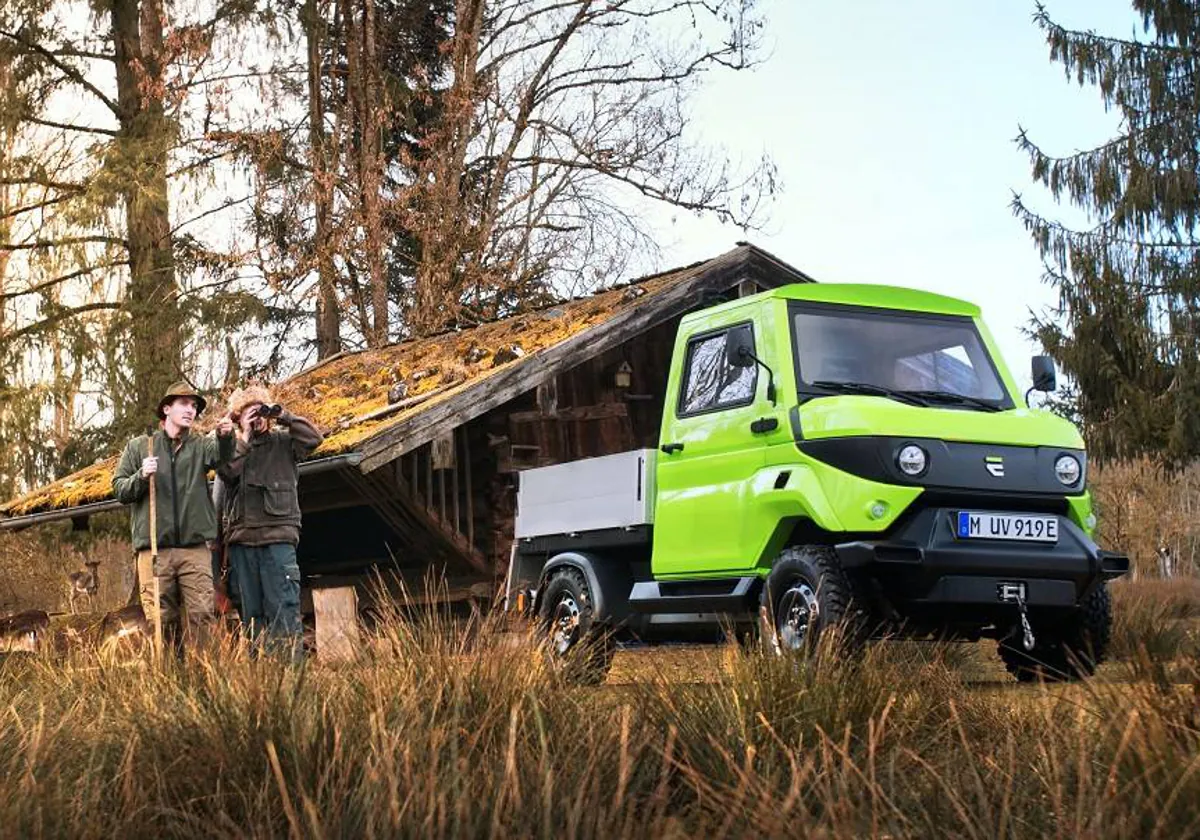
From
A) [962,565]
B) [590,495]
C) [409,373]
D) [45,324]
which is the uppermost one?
[45,324]

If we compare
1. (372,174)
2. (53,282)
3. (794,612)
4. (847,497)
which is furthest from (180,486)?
(372,174)

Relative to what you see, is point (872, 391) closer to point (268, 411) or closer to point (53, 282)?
point (268, 411)

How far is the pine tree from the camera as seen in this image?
934 inches

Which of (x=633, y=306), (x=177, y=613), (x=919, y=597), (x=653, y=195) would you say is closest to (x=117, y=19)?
(x=653, y=195)

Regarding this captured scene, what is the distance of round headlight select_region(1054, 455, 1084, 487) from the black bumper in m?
0.32

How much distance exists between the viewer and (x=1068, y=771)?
4.61 m

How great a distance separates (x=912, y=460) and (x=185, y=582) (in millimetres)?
4742

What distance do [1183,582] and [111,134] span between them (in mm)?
18575

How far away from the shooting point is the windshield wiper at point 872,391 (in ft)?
30.2

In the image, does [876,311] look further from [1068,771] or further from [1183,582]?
[1183,582]

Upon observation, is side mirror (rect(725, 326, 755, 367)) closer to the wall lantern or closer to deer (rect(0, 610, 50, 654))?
the wall lantern

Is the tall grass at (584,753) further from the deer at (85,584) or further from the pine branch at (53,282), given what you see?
the deer at (85,584)

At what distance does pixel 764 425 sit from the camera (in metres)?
9.16

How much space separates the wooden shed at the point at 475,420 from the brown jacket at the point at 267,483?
2.02 meters
